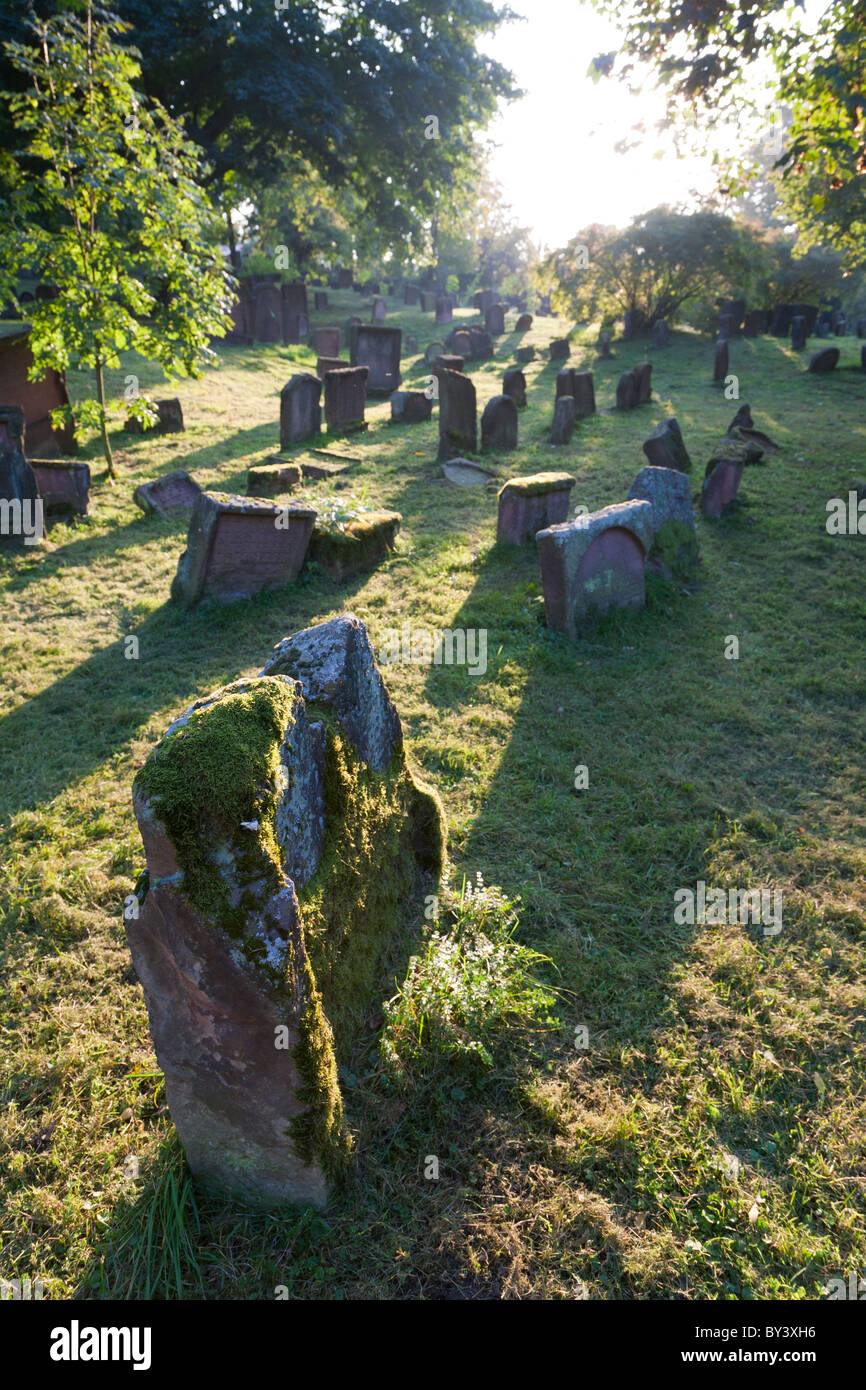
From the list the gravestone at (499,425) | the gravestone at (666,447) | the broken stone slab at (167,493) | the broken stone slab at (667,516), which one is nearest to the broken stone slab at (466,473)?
the gravestone at (499,425)

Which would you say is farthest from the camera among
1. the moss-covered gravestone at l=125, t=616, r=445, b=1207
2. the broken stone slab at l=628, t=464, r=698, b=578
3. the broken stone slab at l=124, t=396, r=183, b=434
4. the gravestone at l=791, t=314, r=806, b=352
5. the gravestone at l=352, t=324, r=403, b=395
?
the gravestone at l=791, t=314, r=806, b=352

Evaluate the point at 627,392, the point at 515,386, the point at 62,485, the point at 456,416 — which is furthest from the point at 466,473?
the point at 627,392

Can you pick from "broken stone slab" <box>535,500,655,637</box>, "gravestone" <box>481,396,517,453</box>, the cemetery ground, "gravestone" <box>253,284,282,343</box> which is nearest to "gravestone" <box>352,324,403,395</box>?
→ "gravestone" <box>481,396,517,453</box>

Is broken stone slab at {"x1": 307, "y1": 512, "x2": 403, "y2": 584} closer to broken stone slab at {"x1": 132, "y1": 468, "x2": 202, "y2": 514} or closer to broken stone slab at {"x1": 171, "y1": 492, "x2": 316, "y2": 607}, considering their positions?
broken stone slab at {"x1": 171, "y1": 492, "x2": 316, "y2": 607}

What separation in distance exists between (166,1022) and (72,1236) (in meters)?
0.84

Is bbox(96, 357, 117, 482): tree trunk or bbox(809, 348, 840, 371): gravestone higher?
bbox(809, 348, 840, 371): gravestone

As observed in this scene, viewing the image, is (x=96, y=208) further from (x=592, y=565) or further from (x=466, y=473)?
(x=592, y=565)

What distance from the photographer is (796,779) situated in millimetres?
4781

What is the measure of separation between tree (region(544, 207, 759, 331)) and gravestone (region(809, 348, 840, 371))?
16.2ft

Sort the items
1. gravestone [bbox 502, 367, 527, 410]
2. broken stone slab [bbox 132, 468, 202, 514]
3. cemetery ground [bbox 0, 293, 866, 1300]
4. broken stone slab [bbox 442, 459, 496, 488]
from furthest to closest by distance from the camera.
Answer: gravestone [bbox 502, 367, 527, 410] → broken stone slab [bbox 442, 459, 496, 488] → broken stone slab [bbox 132, 468, 202, 514] → cemetery ground [bbox 0, 293, 866, 1300]

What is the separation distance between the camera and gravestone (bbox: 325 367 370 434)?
13.0 meters

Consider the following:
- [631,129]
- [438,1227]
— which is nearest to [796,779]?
[438,1227]

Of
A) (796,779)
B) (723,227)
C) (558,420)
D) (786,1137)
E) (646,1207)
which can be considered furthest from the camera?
(723,227)
